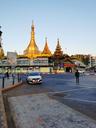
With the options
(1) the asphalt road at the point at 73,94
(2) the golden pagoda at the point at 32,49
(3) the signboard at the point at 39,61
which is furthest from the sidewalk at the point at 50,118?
(2) the golden pagoda at the point at 32,49

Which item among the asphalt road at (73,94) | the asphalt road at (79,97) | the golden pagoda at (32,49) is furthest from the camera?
the golden pagoda at (32,49)

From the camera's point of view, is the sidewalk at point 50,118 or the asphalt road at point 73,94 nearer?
the sidewalk at point 50,118

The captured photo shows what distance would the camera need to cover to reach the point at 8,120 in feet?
40.8

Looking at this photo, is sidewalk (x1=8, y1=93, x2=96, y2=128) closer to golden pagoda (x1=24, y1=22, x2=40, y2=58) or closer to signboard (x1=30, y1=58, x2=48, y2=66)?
signboard (x1=30, y1=58, x2=48, y2=66)

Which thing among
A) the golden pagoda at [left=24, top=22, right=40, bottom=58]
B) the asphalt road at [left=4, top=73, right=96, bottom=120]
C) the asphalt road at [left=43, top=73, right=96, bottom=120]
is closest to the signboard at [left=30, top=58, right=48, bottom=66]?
the golden pagoda at [left=24, top=22, right=40, bottom=58]

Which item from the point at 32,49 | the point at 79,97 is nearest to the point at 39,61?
the point at 32,49

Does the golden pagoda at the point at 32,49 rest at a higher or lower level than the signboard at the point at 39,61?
higher

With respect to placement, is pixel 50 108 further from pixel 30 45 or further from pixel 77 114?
pixel 30 45

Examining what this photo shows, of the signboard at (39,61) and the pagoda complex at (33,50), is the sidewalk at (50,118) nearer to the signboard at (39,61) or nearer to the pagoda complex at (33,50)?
the signboard at (39,61)

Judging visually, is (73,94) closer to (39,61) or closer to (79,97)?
(79,97)

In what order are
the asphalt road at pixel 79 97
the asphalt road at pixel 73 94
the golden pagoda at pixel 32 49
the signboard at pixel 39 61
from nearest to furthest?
the asphalt road at pixel 79 97, the asphalt road at pixel 73 94, the signboard at pixel 39 61, the golden pagoda at pixel 32 49

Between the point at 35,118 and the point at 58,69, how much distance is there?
139 metres

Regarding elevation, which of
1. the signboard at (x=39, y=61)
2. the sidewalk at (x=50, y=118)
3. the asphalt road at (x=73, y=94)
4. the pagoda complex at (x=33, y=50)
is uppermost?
the pagoda complex at (x=33, y=50)

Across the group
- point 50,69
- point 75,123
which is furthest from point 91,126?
point 50,69
